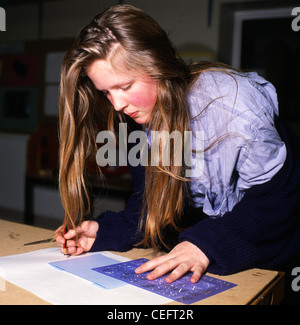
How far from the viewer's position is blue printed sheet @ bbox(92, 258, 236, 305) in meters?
0.59

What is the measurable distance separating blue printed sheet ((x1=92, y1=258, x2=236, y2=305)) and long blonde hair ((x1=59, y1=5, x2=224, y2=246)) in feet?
0.50

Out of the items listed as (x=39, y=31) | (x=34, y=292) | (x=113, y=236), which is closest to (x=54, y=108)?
(x=39, y=31)

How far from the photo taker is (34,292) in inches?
22.8

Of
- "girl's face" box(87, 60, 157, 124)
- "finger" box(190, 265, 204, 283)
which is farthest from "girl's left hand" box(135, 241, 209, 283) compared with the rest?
"girl's face" box(87, 60, 157, 124)

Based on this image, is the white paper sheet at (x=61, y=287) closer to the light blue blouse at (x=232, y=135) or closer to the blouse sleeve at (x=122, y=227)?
the blouse sleeve at (x=122, y=227)

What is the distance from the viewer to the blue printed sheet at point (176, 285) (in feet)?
1.94

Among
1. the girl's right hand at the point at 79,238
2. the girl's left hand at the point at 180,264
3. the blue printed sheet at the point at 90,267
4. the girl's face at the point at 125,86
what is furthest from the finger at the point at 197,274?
the girl's face at the point at 125,86

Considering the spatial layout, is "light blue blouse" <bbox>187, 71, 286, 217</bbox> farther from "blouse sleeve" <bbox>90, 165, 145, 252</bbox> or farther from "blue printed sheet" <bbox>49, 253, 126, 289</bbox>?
"blue printed sheet" <bbox>49, 253, 126, 289</bbox>

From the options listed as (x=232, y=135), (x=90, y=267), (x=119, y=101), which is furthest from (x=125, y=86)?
(x=90, y=267)

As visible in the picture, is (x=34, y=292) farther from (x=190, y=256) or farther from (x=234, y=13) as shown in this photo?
(x=234, y=13)

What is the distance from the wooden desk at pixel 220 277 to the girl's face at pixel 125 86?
31 centimetres

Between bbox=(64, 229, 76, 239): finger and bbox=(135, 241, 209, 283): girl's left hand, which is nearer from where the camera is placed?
bbox=(135, 241, 209, 283): girl's left hand

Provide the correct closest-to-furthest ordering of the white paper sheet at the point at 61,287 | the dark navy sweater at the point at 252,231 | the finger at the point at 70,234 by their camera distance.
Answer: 1. the white paper sheet at the point at 61,287
2. the dark navy sweater at the point at 252,231
3. the finger at the point at 70,234

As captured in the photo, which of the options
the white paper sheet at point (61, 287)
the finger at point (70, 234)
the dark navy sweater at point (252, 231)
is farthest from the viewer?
the finger at point (70, 234)
